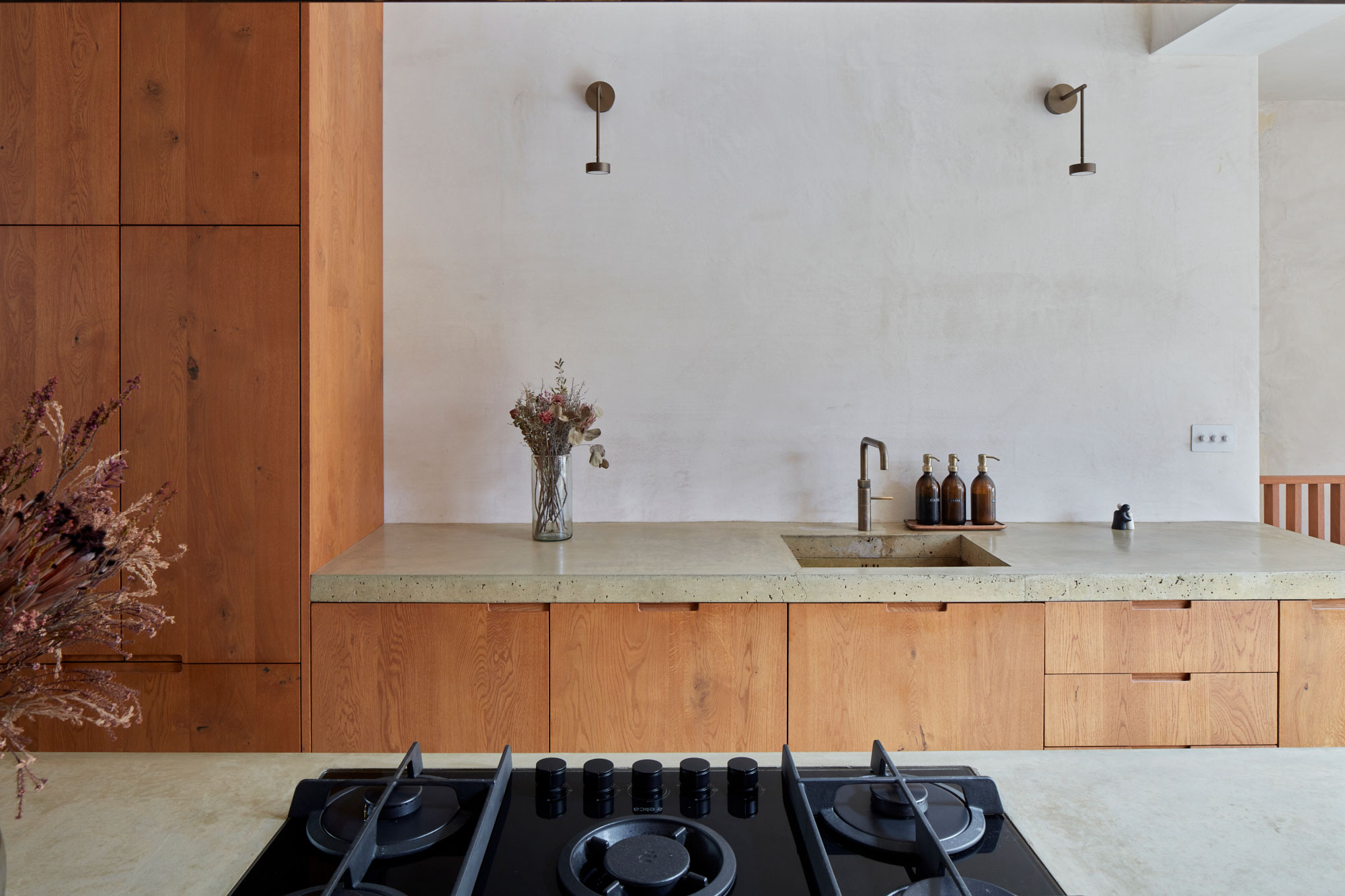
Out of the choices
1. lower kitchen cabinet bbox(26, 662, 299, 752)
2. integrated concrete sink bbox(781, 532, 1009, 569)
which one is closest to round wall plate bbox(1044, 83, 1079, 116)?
integrated concrete sink bbox(781, 532, 1009, 569)

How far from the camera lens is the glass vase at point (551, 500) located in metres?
2.49

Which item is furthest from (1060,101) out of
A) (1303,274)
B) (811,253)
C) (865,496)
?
(1303,274)

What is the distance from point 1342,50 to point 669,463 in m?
2.80

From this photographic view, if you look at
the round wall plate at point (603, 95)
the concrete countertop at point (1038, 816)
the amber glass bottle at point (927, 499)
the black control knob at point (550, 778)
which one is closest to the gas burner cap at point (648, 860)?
the black control knob at point (550, 778)

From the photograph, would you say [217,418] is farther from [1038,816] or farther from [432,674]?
[1038,816]

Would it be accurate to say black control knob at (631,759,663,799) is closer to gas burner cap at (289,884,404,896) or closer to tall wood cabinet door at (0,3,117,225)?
gas burner cap at (289,884,404,896)

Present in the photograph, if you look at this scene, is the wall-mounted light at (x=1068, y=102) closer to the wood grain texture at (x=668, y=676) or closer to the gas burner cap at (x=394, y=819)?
the wood grain texture at (x=668, y=676)

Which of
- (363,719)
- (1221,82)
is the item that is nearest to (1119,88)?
(1221,82)

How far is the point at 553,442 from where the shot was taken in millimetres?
2457

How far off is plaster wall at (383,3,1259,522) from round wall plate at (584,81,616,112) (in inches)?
1.3

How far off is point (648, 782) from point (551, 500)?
5.42 ft

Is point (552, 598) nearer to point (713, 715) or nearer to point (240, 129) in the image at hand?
point (713, 715)

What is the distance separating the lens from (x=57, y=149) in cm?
197

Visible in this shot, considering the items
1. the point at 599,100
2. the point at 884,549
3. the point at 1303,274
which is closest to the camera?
the point at 884,549
